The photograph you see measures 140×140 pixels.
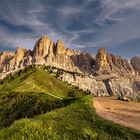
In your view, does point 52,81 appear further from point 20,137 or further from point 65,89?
point 20,137

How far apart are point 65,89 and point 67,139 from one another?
14962cm

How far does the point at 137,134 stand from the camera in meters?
17.7

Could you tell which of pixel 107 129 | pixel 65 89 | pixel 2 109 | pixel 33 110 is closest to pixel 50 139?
pixel 107 129

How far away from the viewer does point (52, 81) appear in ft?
551

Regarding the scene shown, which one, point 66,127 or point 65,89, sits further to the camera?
point 65,89

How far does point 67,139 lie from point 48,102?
1443 inches

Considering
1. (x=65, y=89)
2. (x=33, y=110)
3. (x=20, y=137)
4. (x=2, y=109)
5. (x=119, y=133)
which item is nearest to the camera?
(x=20, y=137)

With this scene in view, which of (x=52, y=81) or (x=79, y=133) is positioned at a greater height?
(x=52, y=81)

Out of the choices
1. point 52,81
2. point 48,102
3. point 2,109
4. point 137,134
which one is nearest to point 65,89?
point 52,81

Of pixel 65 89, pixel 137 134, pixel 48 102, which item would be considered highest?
pixel 65 89

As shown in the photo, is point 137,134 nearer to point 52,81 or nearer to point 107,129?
point 107,129

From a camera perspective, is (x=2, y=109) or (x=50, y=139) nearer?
(x=50, y=139)

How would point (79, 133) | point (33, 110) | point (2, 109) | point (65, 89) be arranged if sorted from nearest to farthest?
point (79, 133), point (33, 110), point (2, 109), point (65, 89)

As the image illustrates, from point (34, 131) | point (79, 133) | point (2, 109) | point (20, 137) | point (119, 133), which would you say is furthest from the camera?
point (2, 109)
